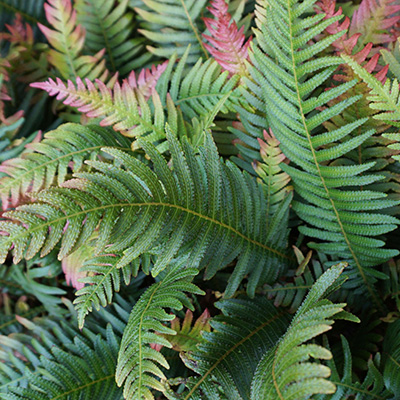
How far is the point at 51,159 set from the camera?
3.82 feet

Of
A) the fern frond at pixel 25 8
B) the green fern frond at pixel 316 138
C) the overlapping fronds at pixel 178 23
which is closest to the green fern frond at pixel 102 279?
the green fern frond at pixel 316 138

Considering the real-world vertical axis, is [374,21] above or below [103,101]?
above

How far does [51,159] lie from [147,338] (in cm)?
59

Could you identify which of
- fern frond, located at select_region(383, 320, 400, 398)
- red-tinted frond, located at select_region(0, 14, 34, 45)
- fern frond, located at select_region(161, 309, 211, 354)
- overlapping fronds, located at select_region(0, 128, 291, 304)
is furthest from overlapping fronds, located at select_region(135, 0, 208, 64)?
fern frond, located at select_region(383, 320, 400, 398)

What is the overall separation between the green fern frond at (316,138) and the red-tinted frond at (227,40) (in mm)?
84

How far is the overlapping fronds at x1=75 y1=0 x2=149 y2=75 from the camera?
1495mm

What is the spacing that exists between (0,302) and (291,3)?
145 centimetres

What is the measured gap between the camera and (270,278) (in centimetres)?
110

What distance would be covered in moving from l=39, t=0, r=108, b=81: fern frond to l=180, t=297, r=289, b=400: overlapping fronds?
90cm

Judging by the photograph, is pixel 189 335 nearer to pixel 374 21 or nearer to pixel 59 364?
pixel 59 364

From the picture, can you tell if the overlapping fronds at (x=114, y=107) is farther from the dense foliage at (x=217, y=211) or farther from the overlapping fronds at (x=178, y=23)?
the overlapping fronds at (x=178, y=23)

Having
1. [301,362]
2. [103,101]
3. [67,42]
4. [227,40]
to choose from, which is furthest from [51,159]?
[301,362]

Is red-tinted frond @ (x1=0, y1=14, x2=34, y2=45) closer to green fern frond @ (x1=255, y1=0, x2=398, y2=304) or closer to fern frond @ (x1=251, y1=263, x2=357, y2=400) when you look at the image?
green fern frond @ (x1=255, y1=0, x2=398, y2=304)

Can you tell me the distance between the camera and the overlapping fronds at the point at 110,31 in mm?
1495
